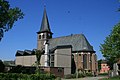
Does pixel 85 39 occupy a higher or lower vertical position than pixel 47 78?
higher

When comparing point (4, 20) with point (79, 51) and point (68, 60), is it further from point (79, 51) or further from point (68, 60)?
point (79, 51)

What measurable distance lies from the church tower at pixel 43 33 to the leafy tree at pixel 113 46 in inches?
2034

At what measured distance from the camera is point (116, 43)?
3359cm

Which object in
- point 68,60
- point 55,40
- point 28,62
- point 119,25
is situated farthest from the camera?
point 55,40

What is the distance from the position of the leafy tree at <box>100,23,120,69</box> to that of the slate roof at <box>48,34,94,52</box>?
126 feet

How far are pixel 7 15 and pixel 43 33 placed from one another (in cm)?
5818

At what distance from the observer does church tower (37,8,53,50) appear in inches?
3603

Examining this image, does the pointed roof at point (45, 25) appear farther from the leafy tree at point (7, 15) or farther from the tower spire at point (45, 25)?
the leafy tree at point (7, 15)

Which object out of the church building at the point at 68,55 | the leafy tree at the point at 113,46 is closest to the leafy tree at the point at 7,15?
the leafy tree at the point at 113,46

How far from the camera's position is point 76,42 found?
269 ft

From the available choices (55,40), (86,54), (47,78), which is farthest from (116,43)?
(55,40)

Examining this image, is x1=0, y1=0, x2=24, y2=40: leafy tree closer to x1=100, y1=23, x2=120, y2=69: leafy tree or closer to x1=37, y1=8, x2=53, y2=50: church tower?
x1=100, y1=23, x2=120, y2=69: leafy tree

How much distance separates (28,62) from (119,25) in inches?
1994

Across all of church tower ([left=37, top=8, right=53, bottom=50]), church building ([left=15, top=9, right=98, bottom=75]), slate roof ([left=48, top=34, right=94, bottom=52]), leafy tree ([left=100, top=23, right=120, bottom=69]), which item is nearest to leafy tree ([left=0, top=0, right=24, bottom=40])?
leafy tree ([left=100, top=23, right=120, bottom=69])
